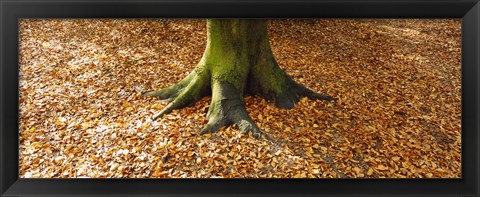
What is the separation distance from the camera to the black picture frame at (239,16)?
1.77 metres

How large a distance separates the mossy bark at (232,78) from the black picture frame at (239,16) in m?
0.80

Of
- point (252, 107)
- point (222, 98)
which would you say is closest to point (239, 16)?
point (222, 98)

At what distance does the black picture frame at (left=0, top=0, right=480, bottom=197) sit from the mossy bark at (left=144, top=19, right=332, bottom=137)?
0.80m

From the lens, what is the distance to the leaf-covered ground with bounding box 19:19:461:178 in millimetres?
2482

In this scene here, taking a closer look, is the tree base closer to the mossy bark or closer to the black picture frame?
the mossy bark

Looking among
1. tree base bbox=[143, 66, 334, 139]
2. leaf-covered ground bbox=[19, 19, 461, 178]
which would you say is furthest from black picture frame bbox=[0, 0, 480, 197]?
tree base bbox=[143, 66, 334, 139]

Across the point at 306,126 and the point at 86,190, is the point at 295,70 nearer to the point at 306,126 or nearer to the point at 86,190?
the point at 306,126

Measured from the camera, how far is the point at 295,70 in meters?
3.48

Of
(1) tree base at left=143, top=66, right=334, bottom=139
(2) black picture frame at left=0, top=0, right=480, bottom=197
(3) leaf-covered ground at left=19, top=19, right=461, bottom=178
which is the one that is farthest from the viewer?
(1) tree base at left=143, top=66, right=334, bottom=139

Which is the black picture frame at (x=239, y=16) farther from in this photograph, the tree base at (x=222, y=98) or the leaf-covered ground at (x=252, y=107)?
the tree base at (x=222, y=98)

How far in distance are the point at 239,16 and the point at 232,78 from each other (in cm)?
116

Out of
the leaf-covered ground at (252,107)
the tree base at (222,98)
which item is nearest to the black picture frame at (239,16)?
the leaf-covered ground at (252,107)

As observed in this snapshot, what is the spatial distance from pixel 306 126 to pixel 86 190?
1827 mm
